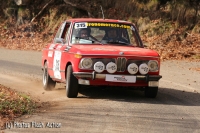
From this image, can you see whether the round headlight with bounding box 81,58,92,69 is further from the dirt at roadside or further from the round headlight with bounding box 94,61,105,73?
the dirt at roadside

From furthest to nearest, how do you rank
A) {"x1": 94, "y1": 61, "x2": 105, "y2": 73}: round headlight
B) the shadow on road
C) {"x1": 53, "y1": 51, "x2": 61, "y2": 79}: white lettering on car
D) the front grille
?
{"x1": 53, "y1": 51, "x2": 61, "y2": 79}: white lettering on car → the shadow on road → the front grille → {"x1": 94, "y1": 61, "x2": 105, "y2": 73}: round headlight

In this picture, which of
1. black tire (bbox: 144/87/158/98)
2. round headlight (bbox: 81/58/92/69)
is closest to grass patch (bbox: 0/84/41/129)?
round headlight (bbox: 81/58/92/69)

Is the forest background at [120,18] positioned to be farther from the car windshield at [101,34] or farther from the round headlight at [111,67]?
the round headlight at [111,67]

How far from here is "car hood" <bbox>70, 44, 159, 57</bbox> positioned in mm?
10445

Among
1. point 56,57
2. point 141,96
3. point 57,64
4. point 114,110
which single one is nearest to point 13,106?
point 114,110

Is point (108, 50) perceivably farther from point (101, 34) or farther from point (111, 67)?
point (101, 34)

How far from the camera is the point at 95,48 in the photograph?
10.8 meters

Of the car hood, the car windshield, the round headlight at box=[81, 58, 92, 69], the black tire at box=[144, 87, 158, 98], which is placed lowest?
the black tire at box=[144, 87, 158, 98]

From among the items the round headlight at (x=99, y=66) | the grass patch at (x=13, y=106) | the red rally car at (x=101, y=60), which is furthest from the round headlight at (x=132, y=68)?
the grass patch at (x=13, y=106)

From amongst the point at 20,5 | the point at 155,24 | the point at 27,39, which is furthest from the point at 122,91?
the point at 20,5

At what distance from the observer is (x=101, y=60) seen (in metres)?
10.4

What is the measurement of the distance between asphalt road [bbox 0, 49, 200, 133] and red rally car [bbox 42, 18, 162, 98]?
0.36m

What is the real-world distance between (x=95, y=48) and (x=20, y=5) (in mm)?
19708

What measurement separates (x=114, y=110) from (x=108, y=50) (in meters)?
1.76
